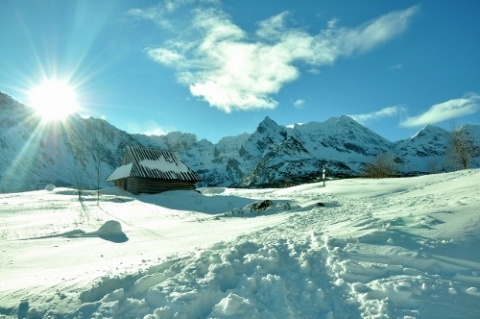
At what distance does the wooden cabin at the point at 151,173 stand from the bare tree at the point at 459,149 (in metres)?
33.4

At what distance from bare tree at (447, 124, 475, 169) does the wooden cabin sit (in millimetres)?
33394

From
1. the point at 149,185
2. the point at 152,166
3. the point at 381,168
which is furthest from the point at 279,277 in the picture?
the point at 381,168

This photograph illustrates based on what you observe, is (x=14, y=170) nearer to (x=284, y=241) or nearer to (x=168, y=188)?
(x=168, y=188)

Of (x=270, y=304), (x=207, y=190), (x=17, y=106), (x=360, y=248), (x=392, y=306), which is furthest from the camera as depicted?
(x=17, y=106)

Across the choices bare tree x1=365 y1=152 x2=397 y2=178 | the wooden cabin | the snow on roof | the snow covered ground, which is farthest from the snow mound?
bare tree x1=365 y1=152 x2=397 y2=178

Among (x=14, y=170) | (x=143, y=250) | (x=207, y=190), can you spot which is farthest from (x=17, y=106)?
(x=143, y=250)

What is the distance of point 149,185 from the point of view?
118 feet

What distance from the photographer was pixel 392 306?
4.02m

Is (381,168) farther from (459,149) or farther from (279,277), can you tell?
(279,277)

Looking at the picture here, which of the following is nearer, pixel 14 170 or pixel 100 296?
pixel 100 296

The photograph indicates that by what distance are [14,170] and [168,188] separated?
140274 millimetres

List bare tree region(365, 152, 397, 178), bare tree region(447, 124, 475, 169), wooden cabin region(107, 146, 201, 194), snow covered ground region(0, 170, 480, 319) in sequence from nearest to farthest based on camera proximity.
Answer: snow covered ground region(0, 170, 480, 319), wooden cabin region(107, 146, 201, 194), bare tree region(447, 124, 475, 169), bare tree region(365, 152, 397, 178)

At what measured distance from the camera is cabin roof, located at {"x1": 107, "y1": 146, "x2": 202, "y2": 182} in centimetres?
3528

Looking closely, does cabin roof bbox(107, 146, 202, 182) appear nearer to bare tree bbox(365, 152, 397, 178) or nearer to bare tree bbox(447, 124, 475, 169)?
bare tree bbox(365, 152, 397, 178)
